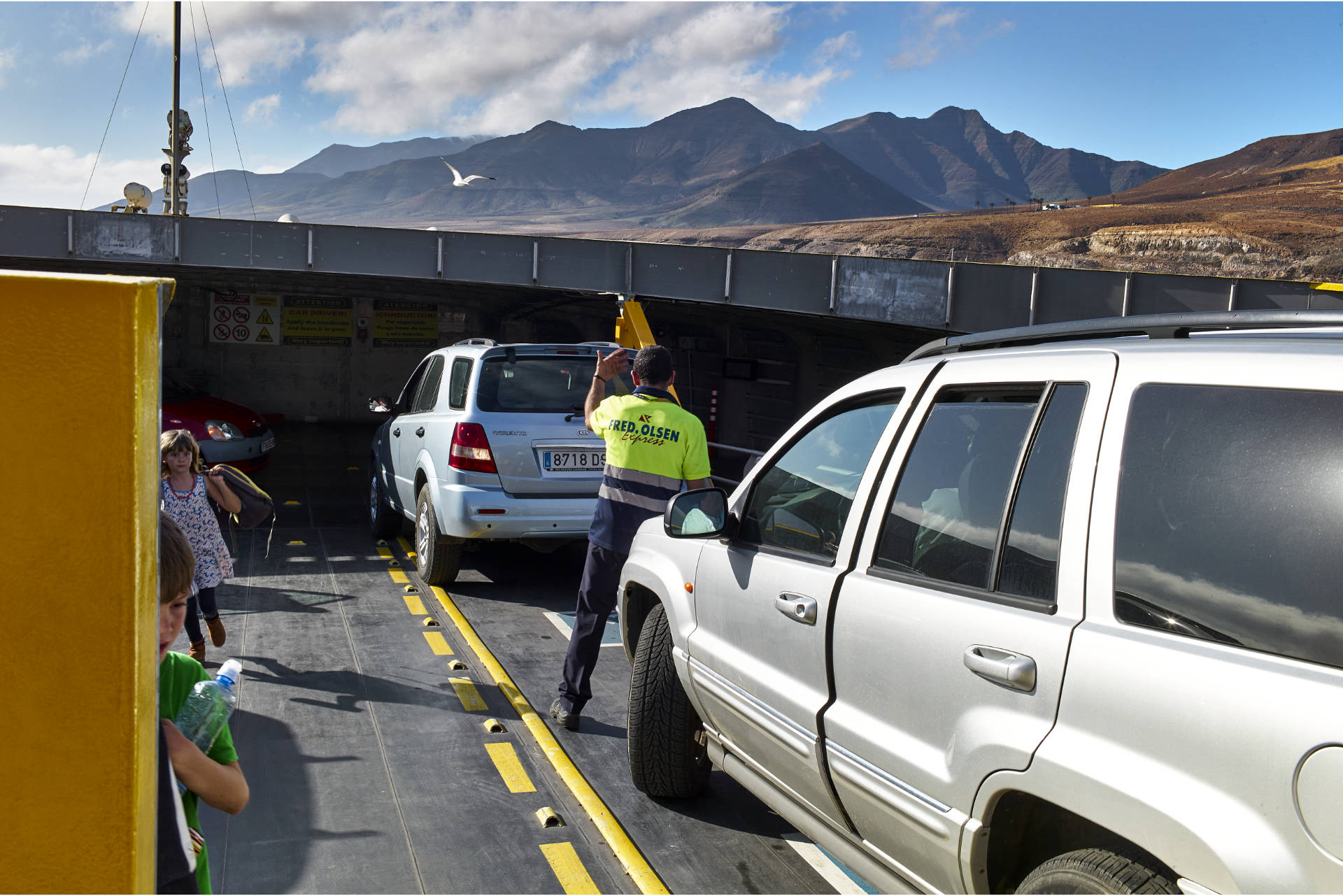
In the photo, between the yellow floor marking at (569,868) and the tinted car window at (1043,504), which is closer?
the tinted car window at (1043,504)

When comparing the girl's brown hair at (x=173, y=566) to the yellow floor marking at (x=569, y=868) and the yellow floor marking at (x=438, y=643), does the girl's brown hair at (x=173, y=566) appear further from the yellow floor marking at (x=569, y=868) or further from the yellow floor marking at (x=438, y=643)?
the yellow floor marking at (x=438, y=643)

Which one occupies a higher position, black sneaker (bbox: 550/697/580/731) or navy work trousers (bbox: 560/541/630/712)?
navy work trousers (bbox: 560/541/630/712)

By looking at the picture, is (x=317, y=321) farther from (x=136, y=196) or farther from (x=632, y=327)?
(x=632, y=327)

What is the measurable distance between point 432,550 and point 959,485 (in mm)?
6055

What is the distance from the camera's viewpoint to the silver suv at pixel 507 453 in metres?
7.72

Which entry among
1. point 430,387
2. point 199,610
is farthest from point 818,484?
point 430,387

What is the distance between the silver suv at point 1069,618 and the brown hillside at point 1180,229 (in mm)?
68643

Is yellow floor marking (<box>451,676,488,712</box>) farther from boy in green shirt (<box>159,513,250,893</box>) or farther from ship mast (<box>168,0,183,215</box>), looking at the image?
ship mast (<box>168,0,183,215</box>)

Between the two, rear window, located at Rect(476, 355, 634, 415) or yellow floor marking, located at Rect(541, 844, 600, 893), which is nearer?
yellow floor marking, located at Rect(541, 844, 600, 893)

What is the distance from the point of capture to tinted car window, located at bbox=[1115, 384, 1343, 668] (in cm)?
183

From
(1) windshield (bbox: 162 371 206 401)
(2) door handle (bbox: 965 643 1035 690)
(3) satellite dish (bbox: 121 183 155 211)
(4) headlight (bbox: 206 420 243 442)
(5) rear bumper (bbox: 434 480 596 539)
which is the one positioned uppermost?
(3) satellite dish (bbox: 121 183 155 211)

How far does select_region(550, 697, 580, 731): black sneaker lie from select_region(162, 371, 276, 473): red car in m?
10.4

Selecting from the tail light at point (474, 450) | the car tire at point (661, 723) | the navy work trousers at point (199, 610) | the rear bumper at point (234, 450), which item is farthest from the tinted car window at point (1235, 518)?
the rear bumper at point (234, 450)

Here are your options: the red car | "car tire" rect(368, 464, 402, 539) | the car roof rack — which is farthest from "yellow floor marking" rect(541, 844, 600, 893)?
the red car
